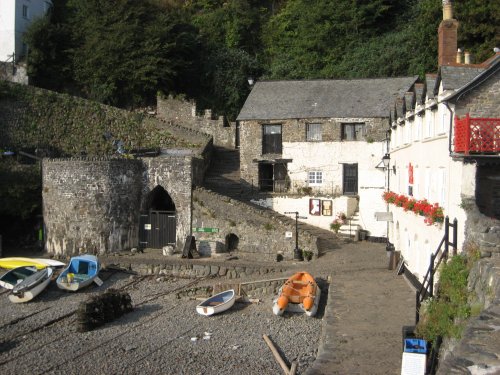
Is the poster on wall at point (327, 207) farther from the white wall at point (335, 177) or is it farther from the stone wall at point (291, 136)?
the stone wall at point (291, 136)

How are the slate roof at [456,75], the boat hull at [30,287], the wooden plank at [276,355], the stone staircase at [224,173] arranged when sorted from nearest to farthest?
1. the slate roof at [456,75]
2. the wooden plank at [276,355]
3. the boat hull at [30,287]
4. the stone staircase at [224,173]

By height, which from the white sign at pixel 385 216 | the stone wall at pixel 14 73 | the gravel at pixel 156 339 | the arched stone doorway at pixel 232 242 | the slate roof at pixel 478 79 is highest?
the stone wall at pixel 14 73

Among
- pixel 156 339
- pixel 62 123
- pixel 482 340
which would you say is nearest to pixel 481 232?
pixel 482 340

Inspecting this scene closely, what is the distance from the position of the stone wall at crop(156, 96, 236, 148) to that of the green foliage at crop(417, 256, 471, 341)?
23426mm

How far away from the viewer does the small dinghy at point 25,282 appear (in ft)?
66.5

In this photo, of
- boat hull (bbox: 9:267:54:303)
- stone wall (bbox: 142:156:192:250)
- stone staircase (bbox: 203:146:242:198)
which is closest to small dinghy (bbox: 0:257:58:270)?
boat hull (bbox: 9:267:54:303)

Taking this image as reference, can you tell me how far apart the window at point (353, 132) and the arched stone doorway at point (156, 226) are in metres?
9.10

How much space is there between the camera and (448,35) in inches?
675

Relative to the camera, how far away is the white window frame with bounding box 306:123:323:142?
92.0 feet

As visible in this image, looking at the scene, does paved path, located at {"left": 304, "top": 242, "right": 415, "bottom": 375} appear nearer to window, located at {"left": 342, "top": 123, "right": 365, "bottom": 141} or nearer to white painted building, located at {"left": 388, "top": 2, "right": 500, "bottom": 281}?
white painted building, located at {"left": 388, "top": 2, "right": 500, "bottom": 281}

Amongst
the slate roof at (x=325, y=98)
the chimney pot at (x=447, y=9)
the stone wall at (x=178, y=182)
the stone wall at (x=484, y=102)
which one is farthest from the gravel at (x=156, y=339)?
the slate roof at (x=325, y=98)

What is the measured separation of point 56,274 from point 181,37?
2076 centimetres

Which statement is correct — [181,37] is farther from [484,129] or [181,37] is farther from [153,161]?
[484,129]

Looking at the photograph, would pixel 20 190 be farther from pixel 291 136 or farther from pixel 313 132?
pixel 313 132
